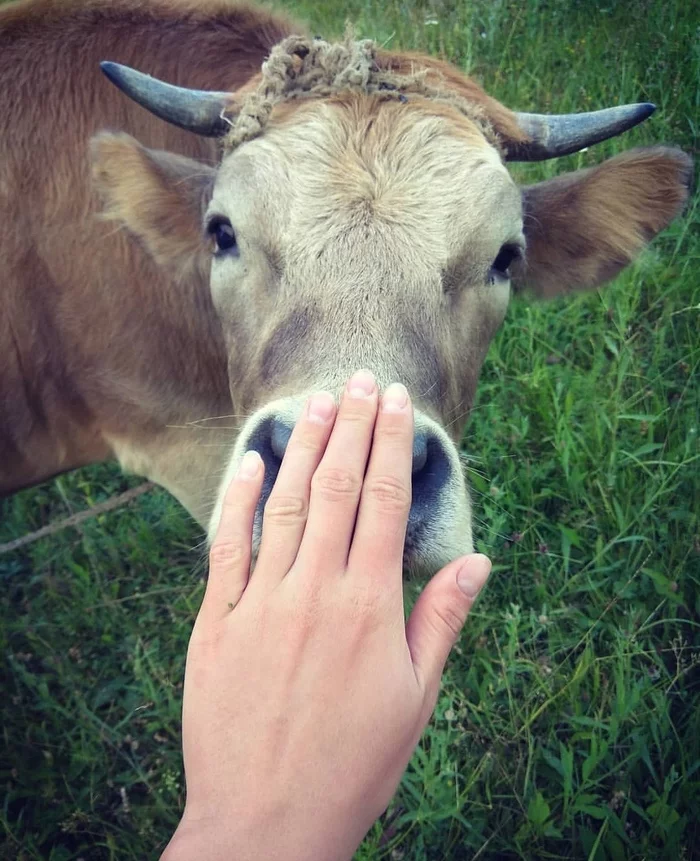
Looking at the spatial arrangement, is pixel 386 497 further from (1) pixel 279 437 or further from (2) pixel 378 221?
(2) pixel 378 221

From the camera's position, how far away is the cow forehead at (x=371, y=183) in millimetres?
2098

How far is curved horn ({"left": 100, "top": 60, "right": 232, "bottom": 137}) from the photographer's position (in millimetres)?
2572

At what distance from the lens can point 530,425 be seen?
3852 millimetres

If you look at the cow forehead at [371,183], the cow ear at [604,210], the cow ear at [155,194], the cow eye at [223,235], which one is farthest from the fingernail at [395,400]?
the cow ear at [155,194]

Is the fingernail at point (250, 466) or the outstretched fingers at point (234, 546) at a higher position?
the fingernail at point (250, 466)

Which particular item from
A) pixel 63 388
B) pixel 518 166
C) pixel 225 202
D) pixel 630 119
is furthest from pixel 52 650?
pixel 518 166

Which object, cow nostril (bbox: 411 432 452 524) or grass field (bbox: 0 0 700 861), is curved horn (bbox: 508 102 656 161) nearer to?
grass field (bbox: 0 0 700 861)

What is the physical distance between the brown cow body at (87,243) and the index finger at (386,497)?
191 cm

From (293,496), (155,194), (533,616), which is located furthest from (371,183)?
(533,616)

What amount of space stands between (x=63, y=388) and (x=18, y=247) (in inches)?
27.9

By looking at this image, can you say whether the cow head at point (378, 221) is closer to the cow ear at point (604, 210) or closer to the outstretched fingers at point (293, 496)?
the cow ear at point (604, 210)

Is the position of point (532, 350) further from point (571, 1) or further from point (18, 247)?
point (571, 1)

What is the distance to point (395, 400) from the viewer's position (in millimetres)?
1472

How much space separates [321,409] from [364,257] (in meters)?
0.73
